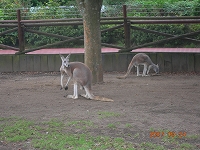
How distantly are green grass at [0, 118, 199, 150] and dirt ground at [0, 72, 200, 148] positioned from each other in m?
0.24

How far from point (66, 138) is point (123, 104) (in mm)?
2704

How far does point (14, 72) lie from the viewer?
50.1ft

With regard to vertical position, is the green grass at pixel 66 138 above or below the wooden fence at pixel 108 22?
below

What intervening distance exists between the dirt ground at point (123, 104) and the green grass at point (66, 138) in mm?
242

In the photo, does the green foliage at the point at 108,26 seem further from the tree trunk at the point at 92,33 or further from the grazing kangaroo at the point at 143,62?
the tree trunk at the point at 92,33

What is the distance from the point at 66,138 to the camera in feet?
22.2

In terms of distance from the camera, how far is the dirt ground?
7.49 metres

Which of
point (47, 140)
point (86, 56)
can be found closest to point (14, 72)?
point (86, 56)

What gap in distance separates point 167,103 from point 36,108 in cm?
293

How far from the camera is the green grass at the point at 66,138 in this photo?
6414 mm

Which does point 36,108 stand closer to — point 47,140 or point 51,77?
point 47,140

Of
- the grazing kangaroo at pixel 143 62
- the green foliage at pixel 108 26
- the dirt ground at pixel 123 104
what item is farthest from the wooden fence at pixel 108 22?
the dirt ground at pixel 123 104
